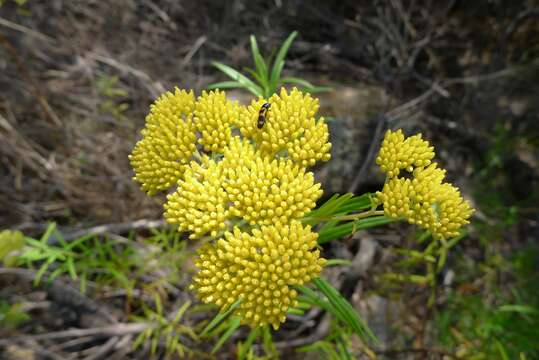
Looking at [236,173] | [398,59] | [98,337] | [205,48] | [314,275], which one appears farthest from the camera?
[205,48]

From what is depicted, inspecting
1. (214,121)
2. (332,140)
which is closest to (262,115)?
(214,121)

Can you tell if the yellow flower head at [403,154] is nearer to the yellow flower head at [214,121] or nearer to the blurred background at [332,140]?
the yellow flower head at [214,121]

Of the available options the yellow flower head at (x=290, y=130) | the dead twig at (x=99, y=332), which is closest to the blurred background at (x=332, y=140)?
the dead twig at (x=99, y=332)

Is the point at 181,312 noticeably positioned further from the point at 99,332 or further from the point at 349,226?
the point at 349,226

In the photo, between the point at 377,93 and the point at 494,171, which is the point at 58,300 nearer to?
the point at 377,93

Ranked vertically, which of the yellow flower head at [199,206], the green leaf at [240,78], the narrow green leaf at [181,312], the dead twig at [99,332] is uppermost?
the green leaf at [240,78]

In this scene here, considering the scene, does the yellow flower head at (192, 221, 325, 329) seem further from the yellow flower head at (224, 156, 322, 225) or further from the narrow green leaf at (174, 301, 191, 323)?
the narrow green leaf at (174, 301, 191, 323)

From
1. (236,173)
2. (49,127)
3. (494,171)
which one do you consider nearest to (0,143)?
(49,127)
